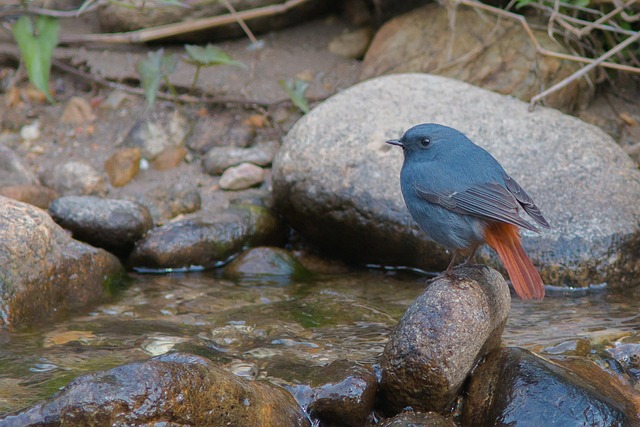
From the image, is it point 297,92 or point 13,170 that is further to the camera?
point 297,92

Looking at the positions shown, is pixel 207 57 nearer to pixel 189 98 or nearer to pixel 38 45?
pixel 189 98

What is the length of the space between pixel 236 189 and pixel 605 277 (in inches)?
122

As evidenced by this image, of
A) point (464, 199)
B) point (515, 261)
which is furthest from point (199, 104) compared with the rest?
point (515, 261)

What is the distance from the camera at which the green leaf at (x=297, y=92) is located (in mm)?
7301

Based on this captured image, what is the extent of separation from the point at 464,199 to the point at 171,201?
3.23 m

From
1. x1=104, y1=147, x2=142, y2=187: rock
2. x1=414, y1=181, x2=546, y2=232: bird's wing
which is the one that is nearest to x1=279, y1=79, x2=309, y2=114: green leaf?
x1=104, y1=147, x2=142, y2=187: rock

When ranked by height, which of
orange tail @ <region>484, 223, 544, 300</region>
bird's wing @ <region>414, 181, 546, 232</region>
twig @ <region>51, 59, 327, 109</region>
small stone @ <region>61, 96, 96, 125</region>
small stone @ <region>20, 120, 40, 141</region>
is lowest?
orange tail @ <region>484, 223, 544, 300</region>

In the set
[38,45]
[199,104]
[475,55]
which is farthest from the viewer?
[199,104]

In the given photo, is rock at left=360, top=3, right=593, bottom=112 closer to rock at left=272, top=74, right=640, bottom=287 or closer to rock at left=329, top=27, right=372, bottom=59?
rock at left=329, top=27, right=372, bottom=59

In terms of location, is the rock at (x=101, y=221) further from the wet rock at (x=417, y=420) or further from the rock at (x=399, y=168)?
the wet rock at (x=417, y=420)

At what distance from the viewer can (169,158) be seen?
739cm

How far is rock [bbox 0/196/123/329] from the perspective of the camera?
4.80 m

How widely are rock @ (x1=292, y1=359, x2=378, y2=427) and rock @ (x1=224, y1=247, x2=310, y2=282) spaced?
200cm

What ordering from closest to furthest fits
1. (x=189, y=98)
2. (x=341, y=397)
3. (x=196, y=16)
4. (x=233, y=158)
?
(x=341, y=397) → (x=233, y=158) → (x=189, y=98) → (x=196, y=16)
